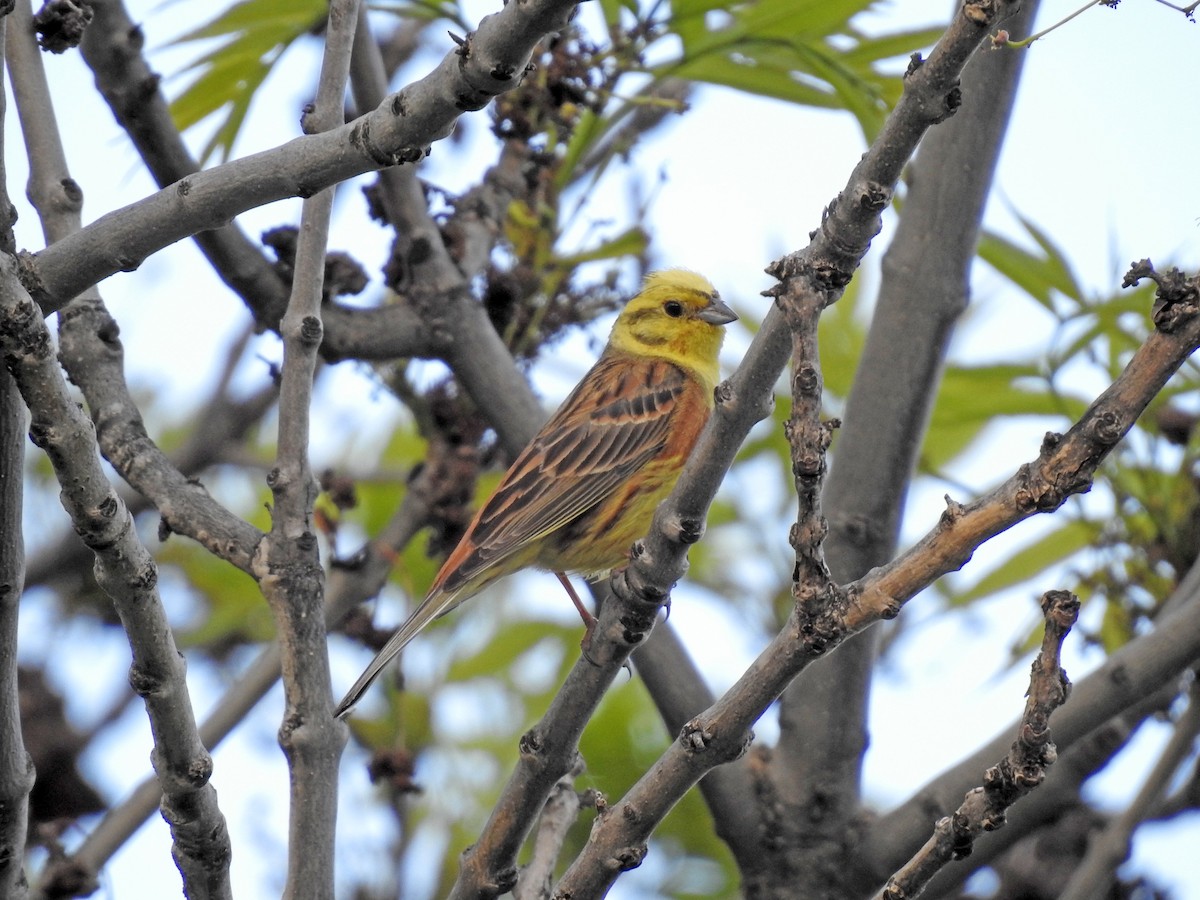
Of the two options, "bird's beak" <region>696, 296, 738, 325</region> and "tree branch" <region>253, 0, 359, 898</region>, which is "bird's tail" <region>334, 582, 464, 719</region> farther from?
"bird's beak" <region>696, 296, 738, 325</region>

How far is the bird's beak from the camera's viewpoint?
237 inches

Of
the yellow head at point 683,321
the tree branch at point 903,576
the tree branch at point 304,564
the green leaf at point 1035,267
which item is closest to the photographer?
the tree branch at point 903,576

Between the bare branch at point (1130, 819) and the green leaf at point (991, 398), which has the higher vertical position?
the green leaf at point (991, 398)

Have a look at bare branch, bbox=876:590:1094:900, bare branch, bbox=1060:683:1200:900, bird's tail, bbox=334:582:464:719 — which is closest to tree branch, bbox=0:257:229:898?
bird's tail, bbox=334:582:464:719

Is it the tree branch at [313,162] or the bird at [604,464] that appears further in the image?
the bird at [604,464]

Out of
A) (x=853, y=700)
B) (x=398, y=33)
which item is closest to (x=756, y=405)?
(x=853, y=700)

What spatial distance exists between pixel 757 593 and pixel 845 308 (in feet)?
4.34

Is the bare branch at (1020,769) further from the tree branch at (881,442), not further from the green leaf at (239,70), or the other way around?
the green leaf at (239,70)

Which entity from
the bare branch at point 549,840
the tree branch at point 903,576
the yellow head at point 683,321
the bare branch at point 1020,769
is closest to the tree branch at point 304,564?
the bare branch at point 549,840

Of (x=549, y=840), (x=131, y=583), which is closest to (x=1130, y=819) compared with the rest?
(x=549, y=840)

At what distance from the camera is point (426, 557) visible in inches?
232

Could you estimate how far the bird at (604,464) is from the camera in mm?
5164

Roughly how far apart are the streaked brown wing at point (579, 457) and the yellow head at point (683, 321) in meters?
0.17

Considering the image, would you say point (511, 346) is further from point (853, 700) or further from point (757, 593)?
point (853, 700)
